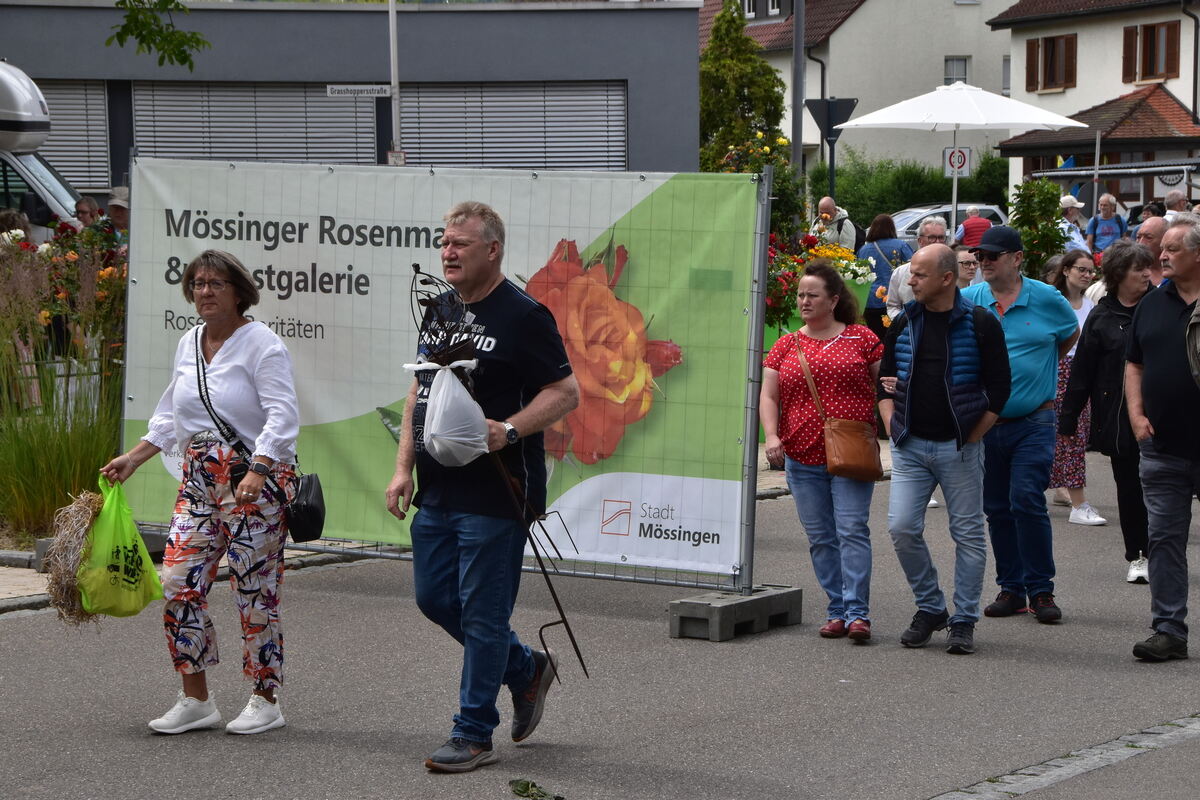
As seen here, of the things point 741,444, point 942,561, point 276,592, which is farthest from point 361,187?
point 942,561

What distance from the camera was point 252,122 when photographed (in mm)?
30812

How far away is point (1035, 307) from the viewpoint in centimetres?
864

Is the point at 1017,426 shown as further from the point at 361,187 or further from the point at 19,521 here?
the point at 19,521

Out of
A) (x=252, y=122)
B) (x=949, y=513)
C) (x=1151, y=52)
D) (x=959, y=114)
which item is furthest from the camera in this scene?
(x=1151, y=52)

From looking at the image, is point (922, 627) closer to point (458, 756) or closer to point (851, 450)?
point (851, 450)

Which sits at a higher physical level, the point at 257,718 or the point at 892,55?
the point at 892,55

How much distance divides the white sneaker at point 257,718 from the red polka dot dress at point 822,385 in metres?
2.83

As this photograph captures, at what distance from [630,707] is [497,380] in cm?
170

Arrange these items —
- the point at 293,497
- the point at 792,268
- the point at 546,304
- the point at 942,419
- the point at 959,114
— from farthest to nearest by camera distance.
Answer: the point at 959,114 < the point at 792,268 < the point at 546,304 < the point at 942,419 < the point at 293,497

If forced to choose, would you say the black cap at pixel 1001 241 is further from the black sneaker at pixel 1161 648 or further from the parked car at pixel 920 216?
the parked car at pixel 920 216

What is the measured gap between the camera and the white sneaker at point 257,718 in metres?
6.29

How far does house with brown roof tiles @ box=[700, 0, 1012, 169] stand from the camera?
57.6 metres

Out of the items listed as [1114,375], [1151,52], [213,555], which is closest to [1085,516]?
[1114,375]

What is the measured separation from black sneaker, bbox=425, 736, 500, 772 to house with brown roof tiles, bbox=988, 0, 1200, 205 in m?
40.9
